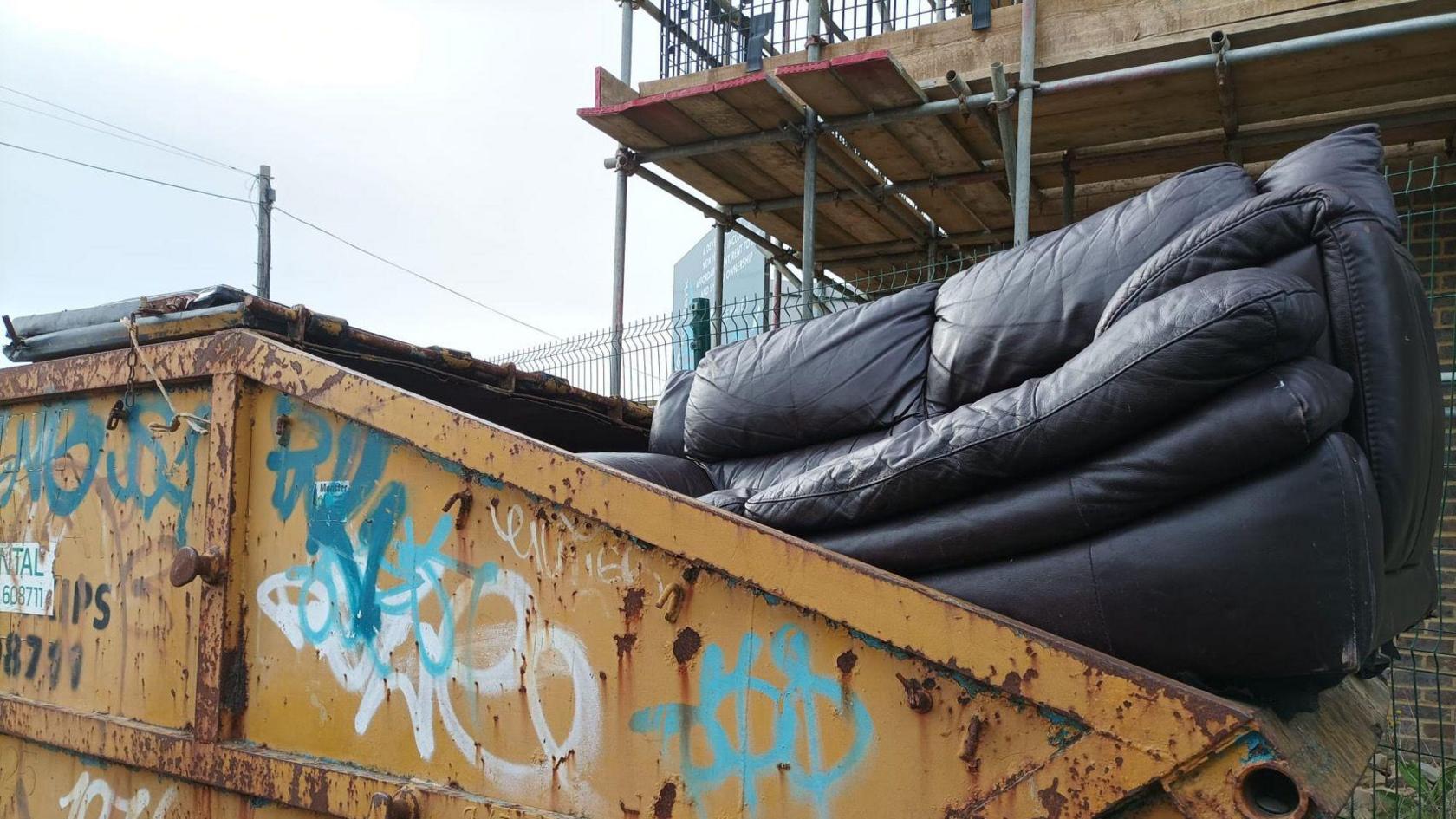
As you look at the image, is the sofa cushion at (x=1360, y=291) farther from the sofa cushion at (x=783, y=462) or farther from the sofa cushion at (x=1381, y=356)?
the sofa cushion at (x=783, y=462)

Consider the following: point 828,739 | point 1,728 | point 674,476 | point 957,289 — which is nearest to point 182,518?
point 1,728

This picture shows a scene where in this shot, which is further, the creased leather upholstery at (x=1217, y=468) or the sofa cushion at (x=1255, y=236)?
the sofa cushion at (x=1255, y=236)

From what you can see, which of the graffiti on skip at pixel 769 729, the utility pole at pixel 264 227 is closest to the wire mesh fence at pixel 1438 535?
the graffiti on skip at pixel 769 729

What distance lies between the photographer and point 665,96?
6.29 metres

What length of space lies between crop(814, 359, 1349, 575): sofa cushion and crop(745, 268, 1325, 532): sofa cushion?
27 millimetres

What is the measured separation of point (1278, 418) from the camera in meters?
1.38

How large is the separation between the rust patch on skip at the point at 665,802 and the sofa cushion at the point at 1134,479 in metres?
0.54

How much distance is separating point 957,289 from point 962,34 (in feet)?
13.6

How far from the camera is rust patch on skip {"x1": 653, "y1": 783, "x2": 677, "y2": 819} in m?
1.73

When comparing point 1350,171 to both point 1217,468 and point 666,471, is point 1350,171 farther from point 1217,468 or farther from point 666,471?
point 666,471

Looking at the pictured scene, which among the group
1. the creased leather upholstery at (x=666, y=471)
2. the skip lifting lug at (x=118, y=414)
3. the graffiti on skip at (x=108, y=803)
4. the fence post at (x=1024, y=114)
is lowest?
the graffiti on skip at (x=108, y=803)

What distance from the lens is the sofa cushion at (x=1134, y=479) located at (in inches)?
55.0

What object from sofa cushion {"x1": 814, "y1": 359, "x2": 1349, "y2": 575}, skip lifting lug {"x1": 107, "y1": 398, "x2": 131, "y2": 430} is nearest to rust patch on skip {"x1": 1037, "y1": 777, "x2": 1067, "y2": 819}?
sofa cushion {"x1": 814, "y1": 359, "x2": 1349, "y2": 575}

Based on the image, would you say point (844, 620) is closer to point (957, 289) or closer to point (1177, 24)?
point (957, 289)
